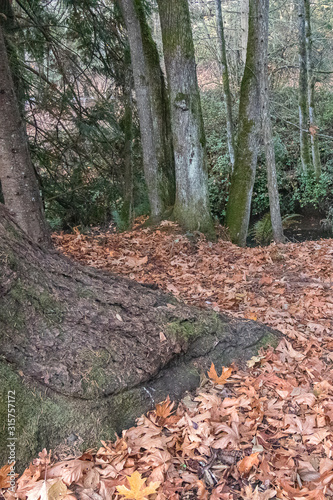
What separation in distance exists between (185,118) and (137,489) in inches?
221

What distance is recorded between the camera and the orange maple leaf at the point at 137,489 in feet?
5.10

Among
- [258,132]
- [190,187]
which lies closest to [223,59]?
[258,132]

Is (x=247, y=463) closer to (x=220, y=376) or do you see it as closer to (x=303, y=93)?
(x=220, y=376)

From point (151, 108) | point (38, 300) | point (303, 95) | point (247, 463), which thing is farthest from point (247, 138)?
point (303, 95)

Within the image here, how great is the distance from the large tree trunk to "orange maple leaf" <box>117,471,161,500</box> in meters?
0.35

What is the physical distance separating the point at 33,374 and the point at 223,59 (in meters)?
11.7

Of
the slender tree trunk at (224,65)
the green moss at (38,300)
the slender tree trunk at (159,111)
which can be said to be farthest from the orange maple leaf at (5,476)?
the slender tree trunk at (224,65)

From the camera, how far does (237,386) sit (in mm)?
2283

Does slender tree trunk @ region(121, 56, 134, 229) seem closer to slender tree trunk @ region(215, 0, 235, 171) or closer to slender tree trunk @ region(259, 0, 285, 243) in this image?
slender tree trunk @ region(259, 0, 285, 243)

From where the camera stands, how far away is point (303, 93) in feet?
41.3

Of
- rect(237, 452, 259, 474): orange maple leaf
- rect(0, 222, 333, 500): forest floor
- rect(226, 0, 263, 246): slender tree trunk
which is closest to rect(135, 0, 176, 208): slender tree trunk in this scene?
rect(226, 0, 263, 246): slender tree trunk

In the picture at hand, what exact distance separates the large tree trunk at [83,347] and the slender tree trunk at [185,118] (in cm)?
387

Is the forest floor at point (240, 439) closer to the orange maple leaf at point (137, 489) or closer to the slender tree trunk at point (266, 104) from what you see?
the orange maple leaf at point (137, 489)

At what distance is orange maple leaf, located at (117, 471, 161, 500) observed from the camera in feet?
5.10
